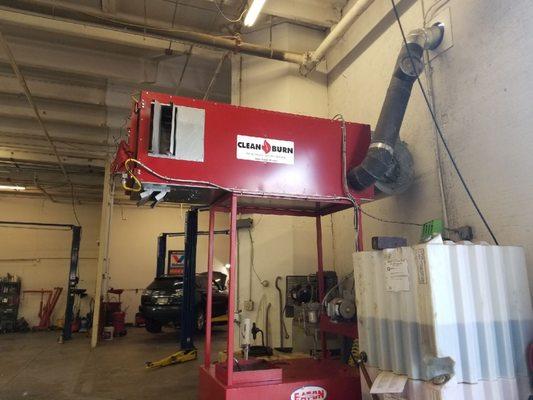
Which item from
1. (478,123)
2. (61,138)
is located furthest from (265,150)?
(61,138)

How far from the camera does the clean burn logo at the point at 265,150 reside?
2541 mm

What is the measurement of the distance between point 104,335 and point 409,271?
7.77m

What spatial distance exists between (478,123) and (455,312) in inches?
58.1

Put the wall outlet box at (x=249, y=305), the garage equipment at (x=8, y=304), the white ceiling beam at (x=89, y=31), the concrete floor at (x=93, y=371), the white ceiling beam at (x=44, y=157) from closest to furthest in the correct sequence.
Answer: the concrete floor at (x=93, y=371), the white ceiling beam at (x=89, y=31), the wall outlet box at (x=249, y=305), the white ceiling beam at (x=44, y=157), the garage equipment at (x=8, y=304)

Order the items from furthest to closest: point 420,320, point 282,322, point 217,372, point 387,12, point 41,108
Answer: point 41,108 < point 282,322 < point 387,12 < point 217,372 < point 420,320

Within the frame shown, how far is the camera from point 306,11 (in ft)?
15.2

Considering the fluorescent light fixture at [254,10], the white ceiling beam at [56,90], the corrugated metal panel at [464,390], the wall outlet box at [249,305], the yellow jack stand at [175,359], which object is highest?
the white ceiling beam at [56,90]

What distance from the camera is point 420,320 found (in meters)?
1.73

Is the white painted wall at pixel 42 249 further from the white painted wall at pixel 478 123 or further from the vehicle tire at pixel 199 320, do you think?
the white painted wall at pixel 478 123

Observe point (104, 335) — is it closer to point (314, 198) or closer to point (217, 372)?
point (217, 372)

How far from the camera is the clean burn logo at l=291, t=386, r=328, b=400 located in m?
2.35

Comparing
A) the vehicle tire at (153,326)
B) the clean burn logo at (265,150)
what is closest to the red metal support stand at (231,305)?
the clean burn logo at (265,150)

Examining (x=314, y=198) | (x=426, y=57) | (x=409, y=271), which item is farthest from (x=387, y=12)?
(x=409, y=271)

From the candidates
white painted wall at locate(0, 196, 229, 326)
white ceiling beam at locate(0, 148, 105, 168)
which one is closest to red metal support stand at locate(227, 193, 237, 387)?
white ceiling beam at locate(0, 148, 105, 168)
